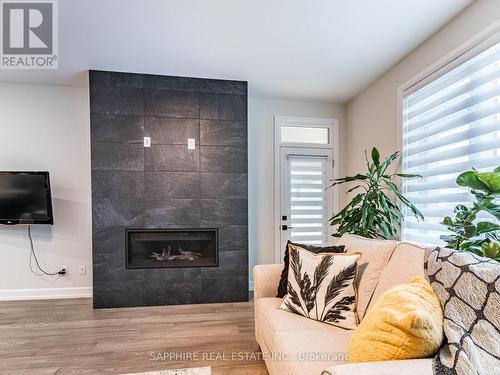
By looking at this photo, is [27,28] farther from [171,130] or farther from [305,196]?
[305,196]

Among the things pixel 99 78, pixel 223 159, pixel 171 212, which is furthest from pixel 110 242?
pixel 99 78

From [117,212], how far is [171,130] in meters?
1.13

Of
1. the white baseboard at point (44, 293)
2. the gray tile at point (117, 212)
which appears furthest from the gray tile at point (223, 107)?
the white baseboard at point (44, 293)

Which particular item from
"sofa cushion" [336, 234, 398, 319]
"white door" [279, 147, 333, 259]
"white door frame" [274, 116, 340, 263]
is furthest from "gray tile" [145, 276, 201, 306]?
"sofa cushion" [336, 234, 398, 319]

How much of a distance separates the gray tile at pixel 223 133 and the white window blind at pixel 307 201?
889 millimetres

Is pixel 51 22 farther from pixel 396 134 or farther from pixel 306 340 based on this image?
pixel 396 134

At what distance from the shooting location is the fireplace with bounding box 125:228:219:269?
9.95 ft

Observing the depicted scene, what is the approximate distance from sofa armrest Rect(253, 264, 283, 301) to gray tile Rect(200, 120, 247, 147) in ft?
5.66

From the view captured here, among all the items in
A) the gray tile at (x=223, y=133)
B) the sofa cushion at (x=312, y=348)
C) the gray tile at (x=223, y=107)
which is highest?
the gray tile at (x=223, y=107)

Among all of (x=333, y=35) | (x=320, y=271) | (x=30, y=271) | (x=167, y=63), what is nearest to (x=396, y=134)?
(x=333, y=35)

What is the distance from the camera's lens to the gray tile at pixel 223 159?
3121mm

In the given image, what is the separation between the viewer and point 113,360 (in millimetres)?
1892

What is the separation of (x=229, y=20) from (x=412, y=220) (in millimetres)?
2522

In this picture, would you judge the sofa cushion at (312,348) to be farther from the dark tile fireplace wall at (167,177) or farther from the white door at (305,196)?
the white door at (305,196)
